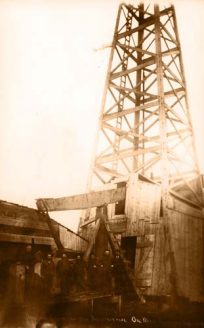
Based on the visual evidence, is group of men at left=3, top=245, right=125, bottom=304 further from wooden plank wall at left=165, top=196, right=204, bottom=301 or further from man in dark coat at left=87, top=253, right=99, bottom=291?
wooden plank wall at left=165, top=196, right=204, bottom=301

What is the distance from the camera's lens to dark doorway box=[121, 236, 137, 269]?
10241mm

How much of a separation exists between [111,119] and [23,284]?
6534 mm

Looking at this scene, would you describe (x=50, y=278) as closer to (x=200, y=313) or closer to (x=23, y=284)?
(x=23, y=284)

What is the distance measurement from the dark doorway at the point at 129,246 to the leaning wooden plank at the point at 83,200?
2818 millimetres

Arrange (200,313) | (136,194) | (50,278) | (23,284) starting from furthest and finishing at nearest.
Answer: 1. (136,194)
2. (200,313)
3. (50,278)
4. (23,284)

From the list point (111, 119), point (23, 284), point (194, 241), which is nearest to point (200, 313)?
point (194, 241)

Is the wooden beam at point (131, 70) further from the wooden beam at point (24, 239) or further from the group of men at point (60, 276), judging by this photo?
the group of men at point (60, 276)

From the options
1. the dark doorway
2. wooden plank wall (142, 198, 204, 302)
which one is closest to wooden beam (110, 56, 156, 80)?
wooden plank wall (142, 198, 204, 302)

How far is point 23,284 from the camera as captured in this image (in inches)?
278

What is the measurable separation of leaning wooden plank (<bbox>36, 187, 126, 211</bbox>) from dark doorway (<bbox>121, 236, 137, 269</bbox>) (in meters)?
2.82

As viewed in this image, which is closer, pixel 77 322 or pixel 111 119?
pixel 77 322

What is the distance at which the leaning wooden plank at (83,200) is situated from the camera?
7.70m

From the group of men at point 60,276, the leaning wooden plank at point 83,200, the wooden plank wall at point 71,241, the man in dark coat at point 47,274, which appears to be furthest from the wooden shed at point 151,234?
the man in dark coat at point 47,274

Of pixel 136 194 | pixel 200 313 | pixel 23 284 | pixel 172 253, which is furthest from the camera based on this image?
pixel 136 194
